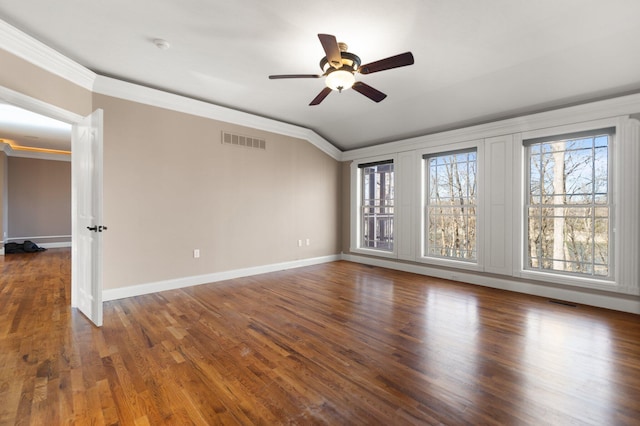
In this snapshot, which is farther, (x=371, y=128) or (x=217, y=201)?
(x=371, y=128)

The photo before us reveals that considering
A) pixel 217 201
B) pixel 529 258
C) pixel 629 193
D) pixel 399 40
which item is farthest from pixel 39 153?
pixel 629 193

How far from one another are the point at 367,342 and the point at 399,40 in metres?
2.90

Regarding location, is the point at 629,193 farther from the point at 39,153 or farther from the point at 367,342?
the point at 39,153

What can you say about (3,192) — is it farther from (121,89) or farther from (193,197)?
(193,197)

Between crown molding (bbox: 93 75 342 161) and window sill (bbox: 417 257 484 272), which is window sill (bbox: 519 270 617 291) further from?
crown molding (bbox: 93 75 342 161)

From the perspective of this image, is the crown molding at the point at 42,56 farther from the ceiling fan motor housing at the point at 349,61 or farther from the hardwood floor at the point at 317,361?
the ceiling fan motor housing at the point at 349,61

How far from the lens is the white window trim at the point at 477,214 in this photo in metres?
4.65

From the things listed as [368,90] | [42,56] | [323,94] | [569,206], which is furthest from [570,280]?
[42,56]

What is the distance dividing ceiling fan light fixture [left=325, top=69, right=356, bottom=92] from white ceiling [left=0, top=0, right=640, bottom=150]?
1.24 feet

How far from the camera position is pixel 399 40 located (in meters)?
2.83

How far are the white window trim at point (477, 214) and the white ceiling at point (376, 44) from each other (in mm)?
602

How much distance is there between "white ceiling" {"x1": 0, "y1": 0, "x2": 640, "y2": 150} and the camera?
7.85ft

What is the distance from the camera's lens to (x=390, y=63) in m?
2.49

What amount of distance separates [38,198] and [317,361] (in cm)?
1015
